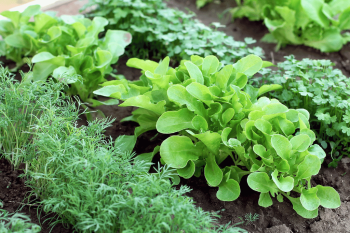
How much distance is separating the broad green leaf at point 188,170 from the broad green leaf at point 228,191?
0.58 ft

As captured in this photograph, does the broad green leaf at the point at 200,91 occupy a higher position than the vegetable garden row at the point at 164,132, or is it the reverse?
the broad green leaf at the point at 200,91

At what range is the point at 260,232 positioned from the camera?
5.42 feet

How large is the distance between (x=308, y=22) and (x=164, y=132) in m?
2.16

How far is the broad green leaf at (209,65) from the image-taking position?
191 cm

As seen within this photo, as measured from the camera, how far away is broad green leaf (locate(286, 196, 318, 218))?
1.66 m

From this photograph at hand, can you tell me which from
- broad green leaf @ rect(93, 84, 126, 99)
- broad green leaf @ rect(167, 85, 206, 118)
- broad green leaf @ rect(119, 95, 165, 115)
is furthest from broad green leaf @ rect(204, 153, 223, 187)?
broad green leaf @ rect(93, 84, 126, 99)

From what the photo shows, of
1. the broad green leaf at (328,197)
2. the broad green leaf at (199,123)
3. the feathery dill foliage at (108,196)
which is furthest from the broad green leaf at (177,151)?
the broad green leaf at (328,197)

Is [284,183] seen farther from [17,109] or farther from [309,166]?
[17,109]

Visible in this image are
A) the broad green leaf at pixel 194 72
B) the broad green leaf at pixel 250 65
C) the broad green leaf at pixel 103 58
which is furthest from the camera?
the broad green leaf at pixel 103 58

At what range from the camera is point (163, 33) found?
2934 mm

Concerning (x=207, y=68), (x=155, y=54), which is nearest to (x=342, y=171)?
(x=207, y=68)

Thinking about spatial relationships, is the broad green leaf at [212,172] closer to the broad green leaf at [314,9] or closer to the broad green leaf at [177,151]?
the broad green leaf at [177,151]

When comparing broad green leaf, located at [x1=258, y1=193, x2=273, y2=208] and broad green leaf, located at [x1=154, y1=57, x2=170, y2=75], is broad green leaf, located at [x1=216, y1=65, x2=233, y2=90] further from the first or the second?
broad green leaf, located at [x1=258, y1=193, x2=273, y2=208]

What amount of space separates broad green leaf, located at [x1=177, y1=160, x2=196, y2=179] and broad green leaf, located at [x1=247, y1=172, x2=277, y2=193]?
30cm
